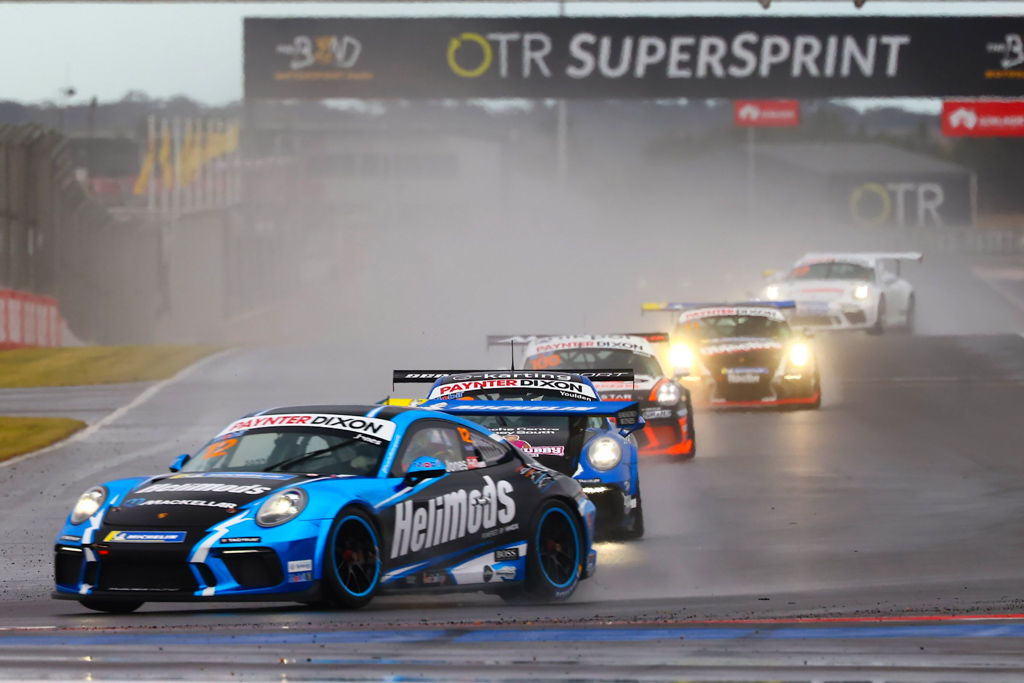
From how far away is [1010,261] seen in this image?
82875 millimetres

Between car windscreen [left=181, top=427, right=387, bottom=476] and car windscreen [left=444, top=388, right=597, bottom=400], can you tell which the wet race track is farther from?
car windscreen [left=444, top=388, right=597, bottom=400]

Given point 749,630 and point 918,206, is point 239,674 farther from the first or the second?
point 918,206

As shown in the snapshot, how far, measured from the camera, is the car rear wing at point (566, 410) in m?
12.5

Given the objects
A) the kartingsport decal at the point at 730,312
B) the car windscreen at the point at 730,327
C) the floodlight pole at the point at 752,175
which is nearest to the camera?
the car windscreen at the point at 730,327

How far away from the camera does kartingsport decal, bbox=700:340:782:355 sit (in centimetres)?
2364

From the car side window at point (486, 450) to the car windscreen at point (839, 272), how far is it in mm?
22752

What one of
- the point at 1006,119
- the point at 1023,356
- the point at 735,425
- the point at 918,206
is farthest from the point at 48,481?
the point at 918,206

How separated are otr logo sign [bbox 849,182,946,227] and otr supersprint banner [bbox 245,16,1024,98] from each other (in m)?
74.3

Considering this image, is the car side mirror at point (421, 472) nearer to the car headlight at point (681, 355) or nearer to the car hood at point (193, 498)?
the car hood at point (193, 498)

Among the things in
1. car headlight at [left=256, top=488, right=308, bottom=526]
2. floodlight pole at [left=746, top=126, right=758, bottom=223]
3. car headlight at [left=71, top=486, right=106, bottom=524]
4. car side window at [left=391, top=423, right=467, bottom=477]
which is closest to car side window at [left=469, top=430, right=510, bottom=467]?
car side window at [left=391, top=423, right=467, bottom=477]

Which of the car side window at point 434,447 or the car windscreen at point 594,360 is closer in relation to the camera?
the car side window at point 434,447

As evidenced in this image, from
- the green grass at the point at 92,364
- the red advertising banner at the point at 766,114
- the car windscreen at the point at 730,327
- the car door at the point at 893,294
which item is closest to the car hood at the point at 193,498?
the car windscreen at the point at 730,327

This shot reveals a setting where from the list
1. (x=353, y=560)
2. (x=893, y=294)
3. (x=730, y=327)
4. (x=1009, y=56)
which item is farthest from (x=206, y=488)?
(x=1009, y=56)

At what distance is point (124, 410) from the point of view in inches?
992
